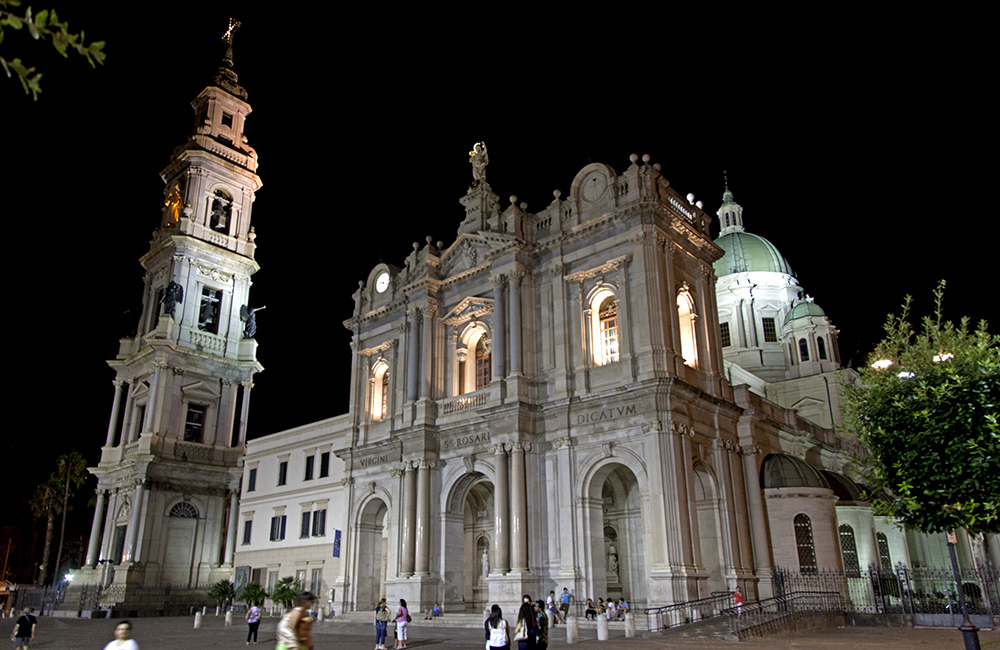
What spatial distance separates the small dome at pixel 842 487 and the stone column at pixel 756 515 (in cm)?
528

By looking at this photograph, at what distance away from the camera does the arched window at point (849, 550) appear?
31.2 meters

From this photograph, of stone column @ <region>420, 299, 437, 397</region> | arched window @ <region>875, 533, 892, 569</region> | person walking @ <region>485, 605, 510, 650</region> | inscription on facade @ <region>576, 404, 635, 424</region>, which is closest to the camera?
person walking @ <region>485, 605, 510, 650</region>

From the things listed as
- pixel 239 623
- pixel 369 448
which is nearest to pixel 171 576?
pixel 239 623

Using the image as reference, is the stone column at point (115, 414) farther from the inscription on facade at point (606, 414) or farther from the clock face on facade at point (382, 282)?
the inscription on facade at point (606, 414)

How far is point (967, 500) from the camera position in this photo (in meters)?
15.2

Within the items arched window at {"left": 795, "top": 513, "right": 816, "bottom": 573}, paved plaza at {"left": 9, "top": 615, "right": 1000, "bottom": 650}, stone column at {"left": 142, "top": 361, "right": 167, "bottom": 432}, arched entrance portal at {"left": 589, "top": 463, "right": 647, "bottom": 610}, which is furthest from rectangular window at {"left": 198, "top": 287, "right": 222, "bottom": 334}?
arched window at {"left": 795, "top": 513, "right": 816, "bottom": 573}

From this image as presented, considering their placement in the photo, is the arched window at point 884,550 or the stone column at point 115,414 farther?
the stone column at point 115,414

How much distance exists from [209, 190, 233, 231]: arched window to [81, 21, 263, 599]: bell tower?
0.07 metres

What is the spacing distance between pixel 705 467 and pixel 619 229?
951 centimetres

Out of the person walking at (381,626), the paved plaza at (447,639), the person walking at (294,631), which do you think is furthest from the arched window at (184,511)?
the person walking at (294,631)

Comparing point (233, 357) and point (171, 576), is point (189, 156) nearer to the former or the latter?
point (233, 357)

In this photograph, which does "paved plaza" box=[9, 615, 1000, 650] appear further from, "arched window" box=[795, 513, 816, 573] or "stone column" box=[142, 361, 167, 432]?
Answer: "stone column" box=[142, 361, 167, 432]

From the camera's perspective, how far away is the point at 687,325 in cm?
3017

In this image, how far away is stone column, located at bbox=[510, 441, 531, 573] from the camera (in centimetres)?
2727
